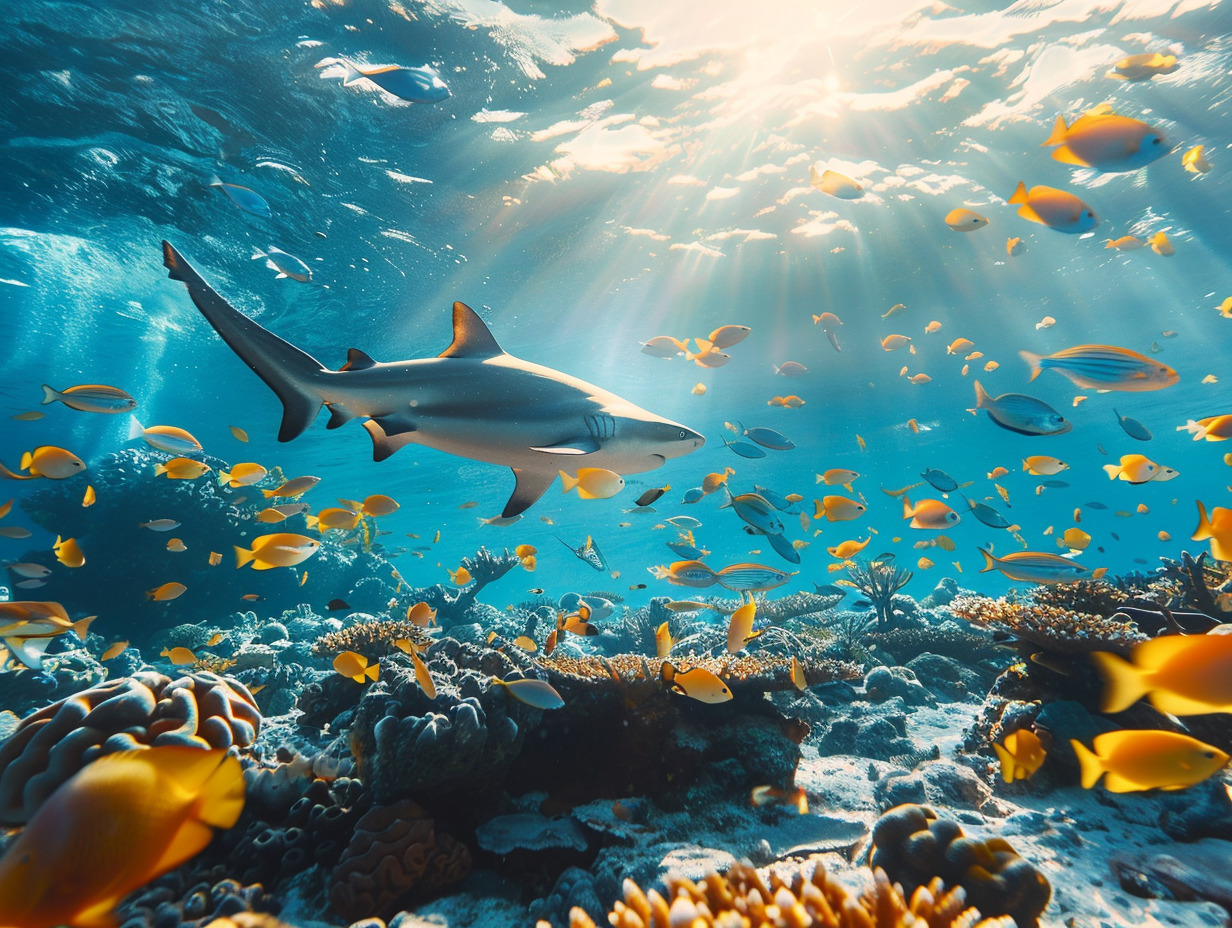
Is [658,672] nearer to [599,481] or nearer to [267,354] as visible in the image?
[599,481]

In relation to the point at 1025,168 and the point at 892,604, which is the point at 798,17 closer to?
the point at 1025,168

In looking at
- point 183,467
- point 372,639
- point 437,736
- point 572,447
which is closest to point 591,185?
point 183,467

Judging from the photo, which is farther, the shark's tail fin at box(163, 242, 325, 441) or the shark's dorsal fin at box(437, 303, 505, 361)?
the shark's dorsal fin at box(437, 303, 505, 361)

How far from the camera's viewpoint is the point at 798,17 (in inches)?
404

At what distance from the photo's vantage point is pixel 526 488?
407 cm

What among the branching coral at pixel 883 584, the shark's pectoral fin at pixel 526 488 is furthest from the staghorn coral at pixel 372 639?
the branching coral at pixel 883 584

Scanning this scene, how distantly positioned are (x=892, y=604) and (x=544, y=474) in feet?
42.0

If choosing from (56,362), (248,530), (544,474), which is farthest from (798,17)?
(56,362)

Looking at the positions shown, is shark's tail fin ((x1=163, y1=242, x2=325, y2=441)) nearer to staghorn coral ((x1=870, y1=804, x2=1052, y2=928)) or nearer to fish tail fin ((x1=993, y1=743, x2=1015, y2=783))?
staghorn coral ((x1=870, y1=804, x2=1052, y2=928))

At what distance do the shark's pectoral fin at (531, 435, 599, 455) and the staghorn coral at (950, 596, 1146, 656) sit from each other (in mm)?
4674

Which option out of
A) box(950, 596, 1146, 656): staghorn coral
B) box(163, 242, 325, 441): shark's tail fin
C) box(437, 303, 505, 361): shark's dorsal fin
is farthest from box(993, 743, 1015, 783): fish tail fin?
box(163, 242, 325, 441): shark's tail fin

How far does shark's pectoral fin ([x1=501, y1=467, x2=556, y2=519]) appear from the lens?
156 inches

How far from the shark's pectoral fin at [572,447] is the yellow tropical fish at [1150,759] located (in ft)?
9.10

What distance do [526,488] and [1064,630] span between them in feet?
16.9
